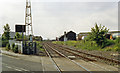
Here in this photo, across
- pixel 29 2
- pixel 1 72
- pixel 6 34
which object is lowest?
pixel 1 72

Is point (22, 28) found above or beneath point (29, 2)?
beneath

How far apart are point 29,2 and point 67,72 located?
62.4 ft

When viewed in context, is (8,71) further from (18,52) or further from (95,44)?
(95,44)

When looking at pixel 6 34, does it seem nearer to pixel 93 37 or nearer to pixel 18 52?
pixel 18 52

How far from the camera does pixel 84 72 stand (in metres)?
8.23

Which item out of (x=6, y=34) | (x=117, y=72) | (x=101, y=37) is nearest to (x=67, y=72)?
(x=117, y=72)

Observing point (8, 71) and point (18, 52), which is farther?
point (18, 52)

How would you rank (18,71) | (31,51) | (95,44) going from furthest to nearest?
1. (95,44)
2. (31,51)
3. (18,71)

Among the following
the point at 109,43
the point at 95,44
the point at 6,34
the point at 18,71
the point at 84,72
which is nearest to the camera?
the point at 84,72

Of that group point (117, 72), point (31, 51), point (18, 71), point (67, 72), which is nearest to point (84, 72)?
point (67, 72)

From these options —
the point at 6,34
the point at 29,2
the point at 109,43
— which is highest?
the point at 29,2

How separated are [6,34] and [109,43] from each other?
29.1m

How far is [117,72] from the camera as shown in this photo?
830 centimetres

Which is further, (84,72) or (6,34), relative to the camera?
(6,34)
